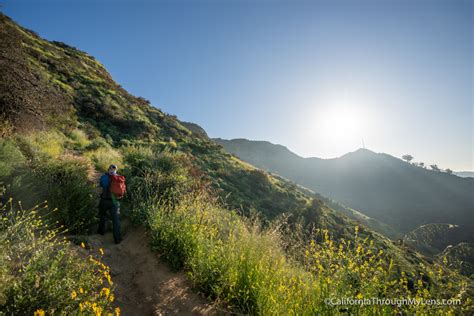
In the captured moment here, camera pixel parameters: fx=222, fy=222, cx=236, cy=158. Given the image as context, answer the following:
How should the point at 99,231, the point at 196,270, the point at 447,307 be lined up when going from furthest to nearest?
the point at 99,231, the point at 196,270, the point at 447,307

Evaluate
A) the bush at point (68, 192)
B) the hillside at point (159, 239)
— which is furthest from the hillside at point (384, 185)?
the bush at point (68, 192)

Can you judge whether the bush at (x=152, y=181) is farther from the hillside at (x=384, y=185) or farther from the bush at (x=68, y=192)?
the hillside at (x=384, y=185)

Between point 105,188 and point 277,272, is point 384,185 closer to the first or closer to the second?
point 277,272

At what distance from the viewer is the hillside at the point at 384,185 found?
58347mm

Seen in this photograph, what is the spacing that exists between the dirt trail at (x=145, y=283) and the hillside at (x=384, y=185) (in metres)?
56.5

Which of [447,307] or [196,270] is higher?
Answer: [447,307]

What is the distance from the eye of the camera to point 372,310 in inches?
101

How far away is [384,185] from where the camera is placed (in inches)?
2876

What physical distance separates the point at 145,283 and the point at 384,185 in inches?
3369

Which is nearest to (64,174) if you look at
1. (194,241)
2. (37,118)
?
(194,241)

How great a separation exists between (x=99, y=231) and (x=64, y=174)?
2038mm

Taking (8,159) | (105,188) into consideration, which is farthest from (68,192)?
(8,159)

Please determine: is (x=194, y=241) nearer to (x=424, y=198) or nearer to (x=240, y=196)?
(x=240, y=196)

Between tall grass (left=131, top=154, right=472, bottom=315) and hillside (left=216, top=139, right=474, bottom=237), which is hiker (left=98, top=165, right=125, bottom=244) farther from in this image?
hillside (left=216, top=139, right=474, bottom=237)
